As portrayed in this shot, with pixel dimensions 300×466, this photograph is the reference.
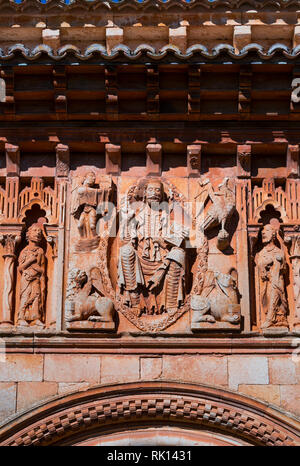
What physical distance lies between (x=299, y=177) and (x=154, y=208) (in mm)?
1589

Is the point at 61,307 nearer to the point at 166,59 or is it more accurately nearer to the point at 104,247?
the point at 104,247

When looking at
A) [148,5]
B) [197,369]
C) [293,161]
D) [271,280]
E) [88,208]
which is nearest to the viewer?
[197,369]

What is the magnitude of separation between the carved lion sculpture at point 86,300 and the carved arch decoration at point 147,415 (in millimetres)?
757

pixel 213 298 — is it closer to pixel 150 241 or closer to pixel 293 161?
pixel 150 241

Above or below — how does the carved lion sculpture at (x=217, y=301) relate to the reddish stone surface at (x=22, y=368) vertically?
above

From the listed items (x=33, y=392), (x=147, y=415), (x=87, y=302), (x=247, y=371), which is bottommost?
(x=147, y=415)

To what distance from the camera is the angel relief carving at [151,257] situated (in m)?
12.6

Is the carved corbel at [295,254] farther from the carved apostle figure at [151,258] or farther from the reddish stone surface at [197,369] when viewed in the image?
the carved apostle figure at [151,258]

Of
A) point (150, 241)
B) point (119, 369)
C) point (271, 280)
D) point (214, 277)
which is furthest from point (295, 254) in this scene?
point (119, 369)

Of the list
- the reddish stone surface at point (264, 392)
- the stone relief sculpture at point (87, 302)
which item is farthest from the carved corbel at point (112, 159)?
the reddish stone surface at point (264, 392)

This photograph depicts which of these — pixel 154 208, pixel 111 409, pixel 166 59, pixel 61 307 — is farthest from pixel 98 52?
pixel 111 409

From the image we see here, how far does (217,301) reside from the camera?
12.5m

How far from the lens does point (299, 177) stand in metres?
13.2

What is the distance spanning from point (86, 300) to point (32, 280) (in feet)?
2.08
